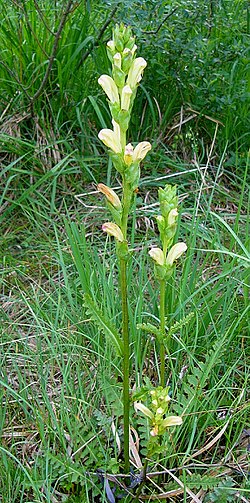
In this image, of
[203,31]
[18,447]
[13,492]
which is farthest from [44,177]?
[13,492]

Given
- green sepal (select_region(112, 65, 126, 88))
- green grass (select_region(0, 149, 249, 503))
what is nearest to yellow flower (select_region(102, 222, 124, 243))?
green sepal (select_region(112, 65, 126, 88))

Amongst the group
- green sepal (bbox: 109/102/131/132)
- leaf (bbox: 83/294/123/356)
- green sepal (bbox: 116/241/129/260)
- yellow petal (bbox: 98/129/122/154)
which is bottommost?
leaf (bbox: 83/294/123/356)

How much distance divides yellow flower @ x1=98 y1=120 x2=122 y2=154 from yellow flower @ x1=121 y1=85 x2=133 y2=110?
0.05 m

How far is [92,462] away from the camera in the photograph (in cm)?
207

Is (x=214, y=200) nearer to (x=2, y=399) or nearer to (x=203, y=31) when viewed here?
(x=203, y=31)

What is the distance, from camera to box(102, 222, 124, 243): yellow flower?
1611 millimetres

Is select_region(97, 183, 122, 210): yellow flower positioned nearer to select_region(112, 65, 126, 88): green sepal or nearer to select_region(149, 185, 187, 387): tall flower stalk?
select_region(149, 185, 187, 387): tall flower stalk

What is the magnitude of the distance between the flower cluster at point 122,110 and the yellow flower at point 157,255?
12 cm

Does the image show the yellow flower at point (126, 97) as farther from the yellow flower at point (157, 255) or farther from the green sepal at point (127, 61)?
the yellow flower at point (157, 255)

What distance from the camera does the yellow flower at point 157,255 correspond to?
5.56ft

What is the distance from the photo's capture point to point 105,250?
107 inches

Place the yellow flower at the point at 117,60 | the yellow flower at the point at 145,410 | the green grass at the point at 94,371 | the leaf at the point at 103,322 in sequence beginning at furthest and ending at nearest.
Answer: the green grass at the point at 94,371 → the leaf at the point at 103,322 → the yellow flower at the point at 145,410 → the yellow flower at the point at 117,60

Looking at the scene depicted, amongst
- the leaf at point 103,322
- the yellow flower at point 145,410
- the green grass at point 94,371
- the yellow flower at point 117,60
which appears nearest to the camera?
the yellow flower at point 117,60

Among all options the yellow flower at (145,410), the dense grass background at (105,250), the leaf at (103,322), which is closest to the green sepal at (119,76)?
the leaf at (103,322)
